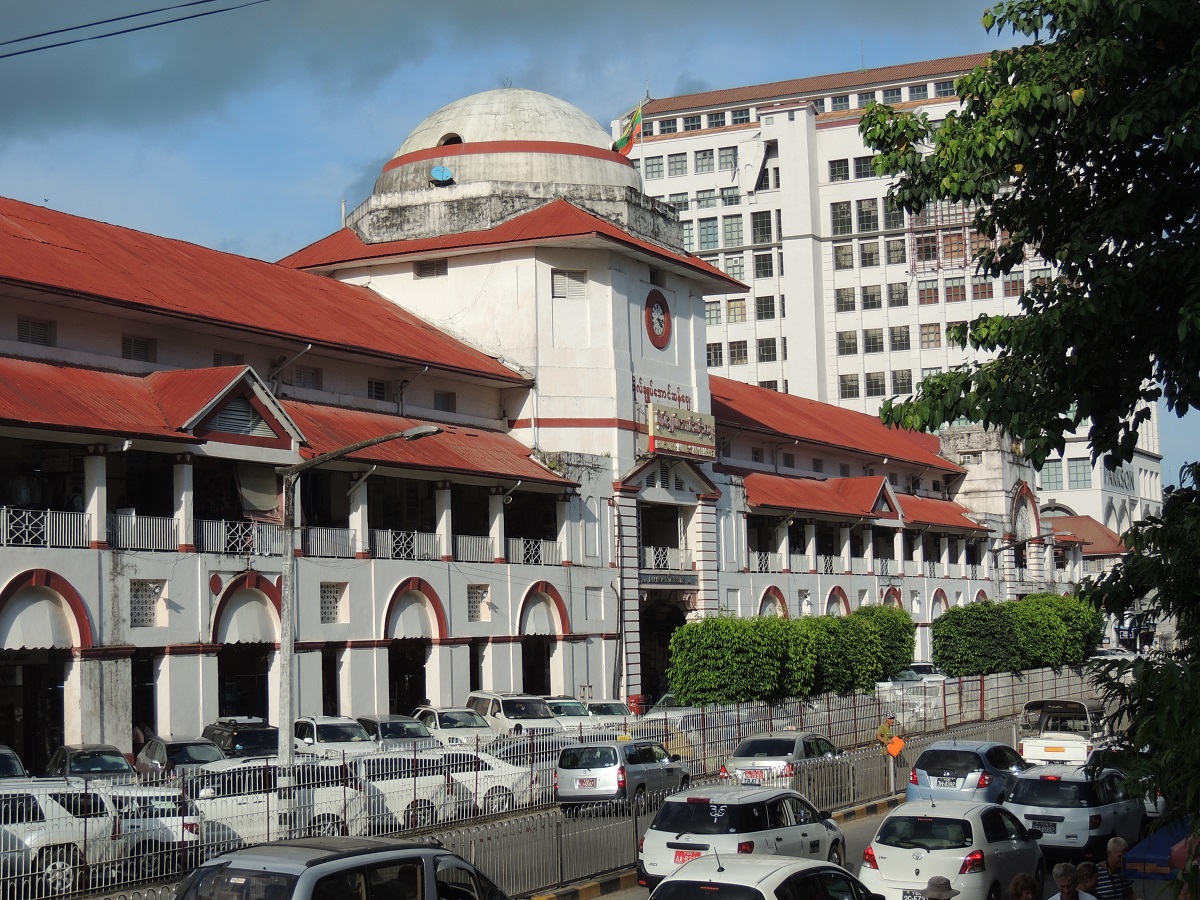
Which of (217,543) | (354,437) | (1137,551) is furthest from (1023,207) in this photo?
(354,437)

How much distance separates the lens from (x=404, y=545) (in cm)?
4288

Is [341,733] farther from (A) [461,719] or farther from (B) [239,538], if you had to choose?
(B) [239,538]

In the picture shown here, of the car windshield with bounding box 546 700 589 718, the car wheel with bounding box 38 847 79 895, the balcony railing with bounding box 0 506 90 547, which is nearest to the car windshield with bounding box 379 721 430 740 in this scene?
the car windshield with bounding box 546 700 589 718

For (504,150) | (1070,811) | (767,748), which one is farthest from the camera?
(504,150)

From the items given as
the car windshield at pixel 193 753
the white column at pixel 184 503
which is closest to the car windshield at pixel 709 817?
the car windshield at pixel 193 753

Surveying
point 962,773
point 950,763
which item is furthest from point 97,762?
point 962,773

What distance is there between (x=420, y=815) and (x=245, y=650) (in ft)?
43.3

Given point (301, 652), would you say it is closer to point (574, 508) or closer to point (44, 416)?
point (44, 416)

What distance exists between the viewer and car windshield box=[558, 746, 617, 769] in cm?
3000

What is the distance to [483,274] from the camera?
52.0 metres

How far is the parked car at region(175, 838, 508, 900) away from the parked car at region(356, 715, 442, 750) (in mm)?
18934

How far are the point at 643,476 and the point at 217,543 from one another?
18.2 metres

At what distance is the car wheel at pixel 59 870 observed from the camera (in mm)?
19781

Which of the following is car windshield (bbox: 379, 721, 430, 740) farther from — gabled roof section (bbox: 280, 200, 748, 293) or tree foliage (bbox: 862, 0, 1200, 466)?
tree foliage (bbox: 862, 0, 1200, 466)
